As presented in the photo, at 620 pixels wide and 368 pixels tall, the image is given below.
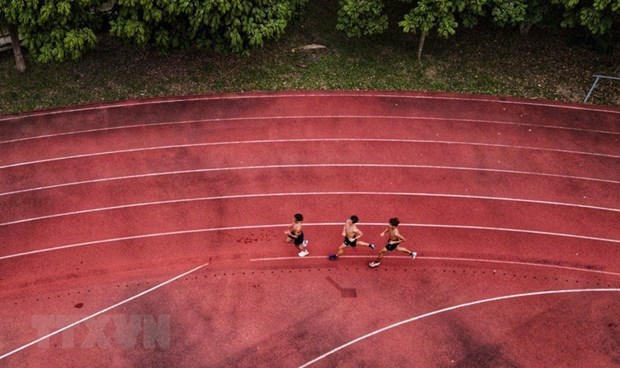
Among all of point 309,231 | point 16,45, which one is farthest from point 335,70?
point 16,45

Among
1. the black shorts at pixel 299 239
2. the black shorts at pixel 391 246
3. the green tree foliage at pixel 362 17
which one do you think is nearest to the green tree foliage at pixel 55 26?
the green tree foliage at pixel 362 17

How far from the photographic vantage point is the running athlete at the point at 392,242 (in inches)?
453

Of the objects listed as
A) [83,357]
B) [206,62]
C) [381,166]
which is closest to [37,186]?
[83,357]

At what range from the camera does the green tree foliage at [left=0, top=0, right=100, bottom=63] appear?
13566mm

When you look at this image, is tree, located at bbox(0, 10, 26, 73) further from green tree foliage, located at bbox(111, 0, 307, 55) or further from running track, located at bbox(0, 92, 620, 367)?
green tree foliage, located at bbox(111, 0, 307, 55)

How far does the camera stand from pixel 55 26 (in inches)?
565

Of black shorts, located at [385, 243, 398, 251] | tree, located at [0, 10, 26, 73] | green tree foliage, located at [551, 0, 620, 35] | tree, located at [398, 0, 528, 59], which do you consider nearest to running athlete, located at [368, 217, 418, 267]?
black shorts, located at [385, 243, 398, 251]

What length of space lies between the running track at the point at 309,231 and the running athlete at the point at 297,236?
31 centimetres

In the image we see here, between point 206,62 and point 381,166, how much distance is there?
286 inches

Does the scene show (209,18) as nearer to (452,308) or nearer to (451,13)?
(451,13)

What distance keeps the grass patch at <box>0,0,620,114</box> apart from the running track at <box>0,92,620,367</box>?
1.98 ft

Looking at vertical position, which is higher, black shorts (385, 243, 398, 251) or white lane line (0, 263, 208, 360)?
black shorts (385, 243, 398, 251)

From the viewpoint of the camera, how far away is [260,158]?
14.8 m

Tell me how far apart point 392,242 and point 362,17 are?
26.2 ft
